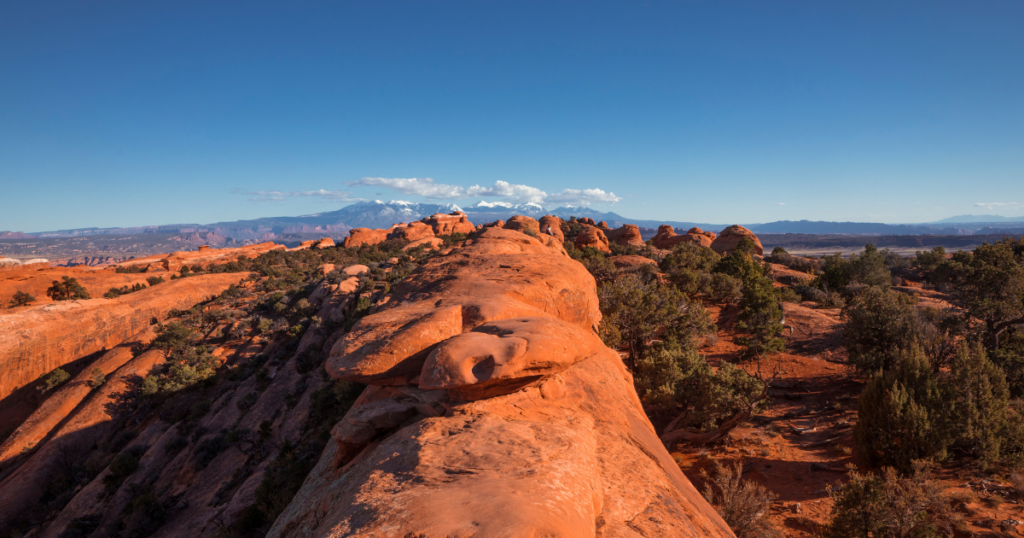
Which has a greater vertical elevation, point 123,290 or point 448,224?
point 448,224

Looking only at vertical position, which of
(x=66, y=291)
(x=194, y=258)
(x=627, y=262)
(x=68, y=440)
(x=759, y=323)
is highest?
(x=627, y=262)

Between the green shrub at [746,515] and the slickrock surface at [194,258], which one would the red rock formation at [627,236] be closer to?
the green shrub at [746,515]

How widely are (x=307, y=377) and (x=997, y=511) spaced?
30.3 m

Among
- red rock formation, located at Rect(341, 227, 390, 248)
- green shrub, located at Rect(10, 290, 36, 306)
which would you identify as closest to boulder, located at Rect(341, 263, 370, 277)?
green shrub, located at Rect(10, 290, 36, 306)

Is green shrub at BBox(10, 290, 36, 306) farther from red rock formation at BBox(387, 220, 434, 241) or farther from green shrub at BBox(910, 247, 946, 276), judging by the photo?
green shrub at BBox(910, 247, 946, 276)

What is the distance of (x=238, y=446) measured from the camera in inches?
731

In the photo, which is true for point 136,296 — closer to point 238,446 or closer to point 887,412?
point 238,446

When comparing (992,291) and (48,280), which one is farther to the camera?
(48,280)

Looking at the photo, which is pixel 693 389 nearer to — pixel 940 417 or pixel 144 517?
pixel 940 417

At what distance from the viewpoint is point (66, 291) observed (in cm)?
4228

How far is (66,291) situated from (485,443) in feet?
204

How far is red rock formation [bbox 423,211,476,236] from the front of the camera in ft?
276

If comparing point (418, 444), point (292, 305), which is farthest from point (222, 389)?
point (418, 444)

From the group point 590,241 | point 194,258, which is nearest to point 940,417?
point 590,241
